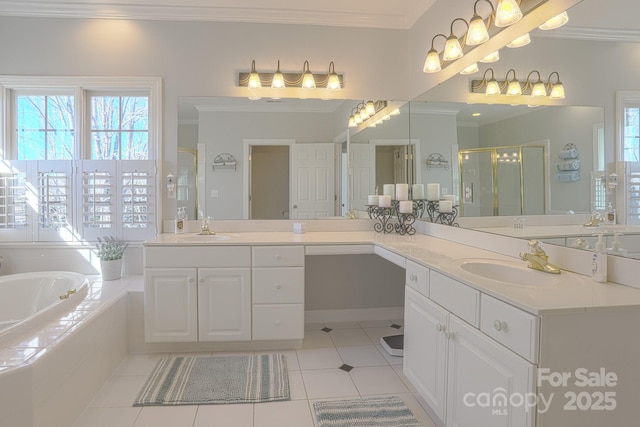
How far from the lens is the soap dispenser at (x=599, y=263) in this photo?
134 cm

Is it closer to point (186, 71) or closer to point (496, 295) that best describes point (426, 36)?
point (186, 71)

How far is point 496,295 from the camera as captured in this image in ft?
3.92

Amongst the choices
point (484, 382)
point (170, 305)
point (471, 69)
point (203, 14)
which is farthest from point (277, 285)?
point (203, 14)

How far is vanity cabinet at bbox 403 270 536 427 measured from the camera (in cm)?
114

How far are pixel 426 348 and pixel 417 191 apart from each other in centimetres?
146

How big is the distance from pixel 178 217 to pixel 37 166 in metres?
1.14

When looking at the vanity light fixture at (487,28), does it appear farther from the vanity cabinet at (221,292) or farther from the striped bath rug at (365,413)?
the striped bath rug at (365,413)

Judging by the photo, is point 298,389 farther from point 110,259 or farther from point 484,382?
point 110,259

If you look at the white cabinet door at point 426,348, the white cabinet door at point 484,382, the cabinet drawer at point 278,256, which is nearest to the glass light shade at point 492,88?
the white cabinet door at point 426,348

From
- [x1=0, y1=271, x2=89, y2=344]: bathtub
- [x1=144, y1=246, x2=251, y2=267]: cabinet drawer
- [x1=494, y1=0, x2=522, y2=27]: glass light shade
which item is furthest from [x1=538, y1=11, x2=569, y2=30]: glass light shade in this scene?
Answer: [x1=0, y1=271, x2=89, y2=344]: bathtub

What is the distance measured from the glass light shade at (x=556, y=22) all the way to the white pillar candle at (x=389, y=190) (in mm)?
1528

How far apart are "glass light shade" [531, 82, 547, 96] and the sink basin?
32.0 inches

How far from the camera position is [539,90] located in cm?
171

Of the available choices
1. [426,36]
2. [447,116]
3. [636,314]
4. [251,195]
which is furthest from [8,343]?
[426,36]
